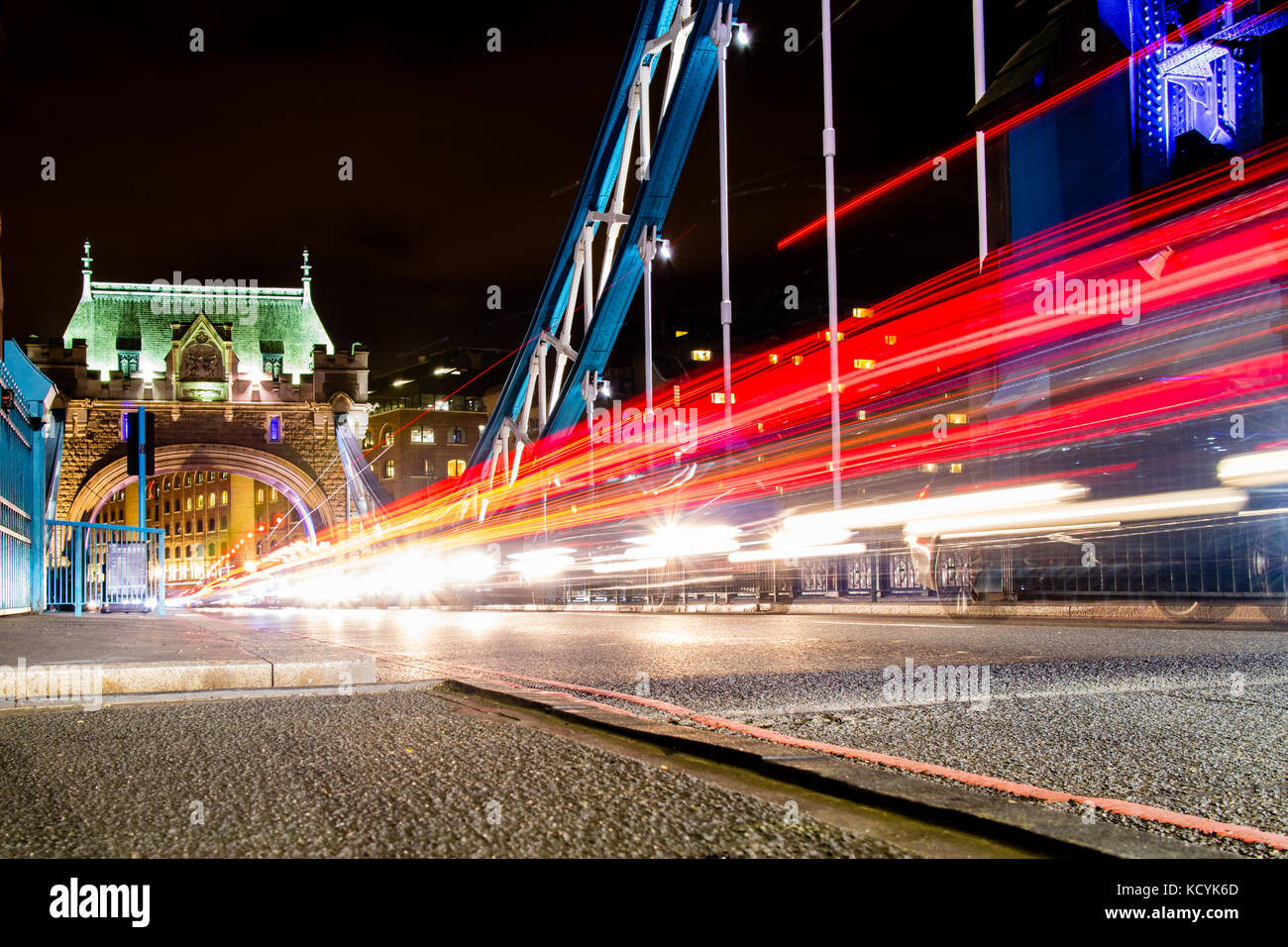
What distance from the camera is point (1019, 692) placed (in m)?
4.57

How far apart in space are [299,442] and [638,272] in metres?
24.3

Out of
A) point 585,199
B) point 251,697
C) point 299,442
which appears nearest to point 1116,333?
point 251,697

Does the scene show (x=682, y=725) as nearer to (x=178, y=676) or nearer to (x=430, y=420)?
(x=178, y=676)

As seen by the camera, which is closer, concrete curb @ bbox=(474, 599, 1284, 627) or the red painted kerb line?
the red painted kerb line

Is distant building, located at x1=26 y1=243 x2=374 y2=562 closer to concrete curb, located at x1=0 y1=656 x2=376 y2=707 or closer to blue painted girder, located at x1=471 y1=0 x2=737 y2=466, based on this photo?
blue painted girder, located at x1=471 y1=0 x2=737 y2=466

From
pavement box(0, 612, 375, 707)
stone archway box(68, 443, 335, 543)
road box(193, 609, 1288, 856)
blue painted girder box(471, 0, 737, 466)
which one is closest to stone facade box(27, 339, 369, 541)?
stone archway box(68, 443, 335, 543)

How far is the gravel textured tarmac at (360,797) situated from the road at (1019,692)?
85cm

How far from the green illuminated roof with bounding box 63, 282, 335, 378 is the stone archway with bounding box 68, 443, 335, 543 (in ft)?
17.6

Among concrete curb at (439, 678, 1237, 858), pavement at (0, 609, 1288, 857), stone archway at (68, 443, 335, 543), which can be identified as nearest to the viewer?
concrete curb at (439, 678, 1237, 858)

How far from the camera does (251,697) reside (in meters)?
4.59

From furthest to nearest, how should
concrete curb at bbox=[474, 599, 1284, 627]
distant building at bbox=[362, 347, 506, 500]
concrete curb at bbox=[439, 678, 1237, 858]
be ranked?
distant building at bbox=[362, 347, 506, 500]
concrete curb at bbox=[474, 599, 1284, 627]
concrete curb at bbox=[439, 678, 1237, 858]

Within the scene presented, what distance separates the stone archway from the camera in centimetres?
4281

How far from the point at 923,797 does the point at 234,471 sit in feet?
157
